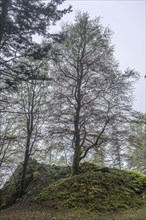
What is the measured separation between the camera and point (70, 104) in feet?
39.9

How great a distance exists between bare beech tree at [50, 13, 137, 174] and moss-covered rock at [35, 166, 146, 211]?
166 centimetres

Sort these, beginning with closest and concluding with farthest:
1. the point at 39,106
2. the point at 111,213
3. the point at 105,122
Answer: the point at 111,213, the point at 105,122, the point at 39,106

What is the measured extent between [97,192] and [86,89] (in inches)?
225

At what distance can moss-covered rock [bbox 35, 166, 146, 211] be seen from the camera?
869cm

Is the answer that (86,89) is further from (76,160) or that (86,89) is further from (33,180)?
(33,180)

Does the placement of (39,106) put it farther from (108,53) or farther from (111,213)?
(111,213)

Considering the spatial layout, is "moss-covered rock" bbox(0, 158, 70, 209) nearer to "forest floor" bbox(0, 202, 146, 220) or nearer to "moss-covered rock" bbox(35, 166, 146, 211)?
"moss-covered rock" bbox(35, 166, 146, 211)

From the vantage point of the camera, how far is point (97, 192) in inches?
367

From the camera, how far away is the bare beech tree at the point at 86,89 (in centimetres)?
1144

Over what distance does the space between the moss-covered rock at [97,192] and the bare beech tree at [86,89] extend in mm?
1659

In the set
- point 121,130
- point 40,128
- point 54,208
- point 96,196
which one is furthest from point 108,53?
point 54,208

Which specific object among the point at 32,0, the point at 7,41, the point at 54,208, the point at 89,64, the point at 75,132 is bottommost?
the point at 54,208

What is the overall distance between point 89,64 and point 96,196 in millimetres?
7098

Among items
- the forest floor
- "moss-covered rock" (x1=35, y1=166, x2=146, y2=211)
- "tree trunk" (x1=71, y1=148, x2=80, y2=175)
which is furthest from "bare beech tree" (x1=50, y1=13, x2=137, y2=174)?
the forest floor
